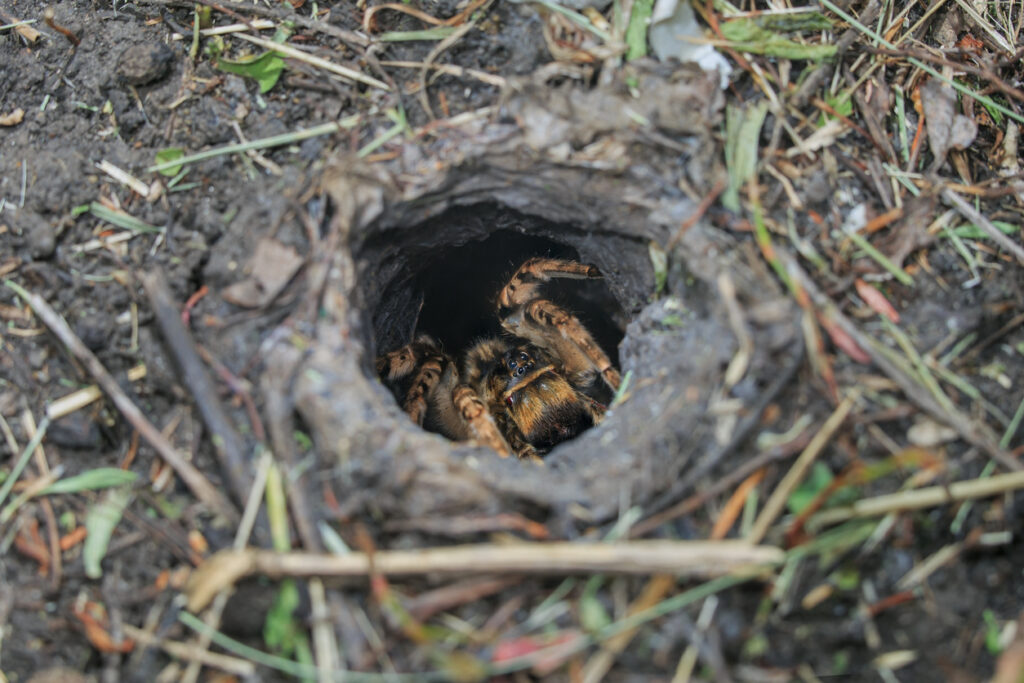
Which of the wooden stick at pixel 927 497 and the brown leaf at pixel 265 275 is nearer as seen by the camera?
the wooden stick at pixel 927 497

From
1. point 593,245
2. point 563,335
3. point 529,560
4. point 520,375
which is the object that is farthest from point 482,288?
point 529,560

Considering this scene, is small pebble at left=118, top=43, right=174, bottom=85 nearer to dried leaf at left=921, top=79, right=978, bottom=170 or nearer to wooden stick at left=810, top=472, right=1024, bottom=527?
wooden stick at left=810, top=472, right=1024, bottom=527

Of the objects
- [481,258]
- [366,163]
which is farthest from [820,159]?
[481,258]

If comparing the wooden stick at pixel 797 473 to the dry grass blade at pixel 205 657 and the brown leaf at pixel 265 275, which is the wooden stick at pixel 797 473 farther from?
the brown leaf at pixel 265 275

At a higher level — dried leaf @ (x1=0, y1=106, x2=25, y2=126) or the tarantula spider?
dried leaf @ (x1=0, y1=106, x2=25, y2=126)

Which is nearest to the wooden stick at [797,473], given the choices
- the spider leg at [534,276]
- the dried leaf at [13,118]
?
the spider leg at [534,276]

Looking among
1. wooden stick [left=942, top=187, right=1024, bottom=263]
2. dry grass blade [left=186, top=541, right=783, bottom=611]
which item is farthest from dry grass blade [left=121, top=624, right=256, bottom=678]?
wooden stick [left=942, top=187, right=1024, bottom=263]

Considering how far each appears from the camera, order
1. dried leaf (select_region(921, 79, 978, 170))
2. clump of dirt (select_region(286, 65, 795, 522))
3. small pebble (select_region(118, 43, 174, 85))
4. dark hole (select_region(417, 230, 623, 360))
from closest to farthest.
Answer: clump of dirt (select_region(286, 65, 795, 522)), dried leaf (select_region(921, 79, 978, 170)), small pebble (select_region(118, 43, 174, 85)), dark hole (select_region(417, 230, 623, 360))
